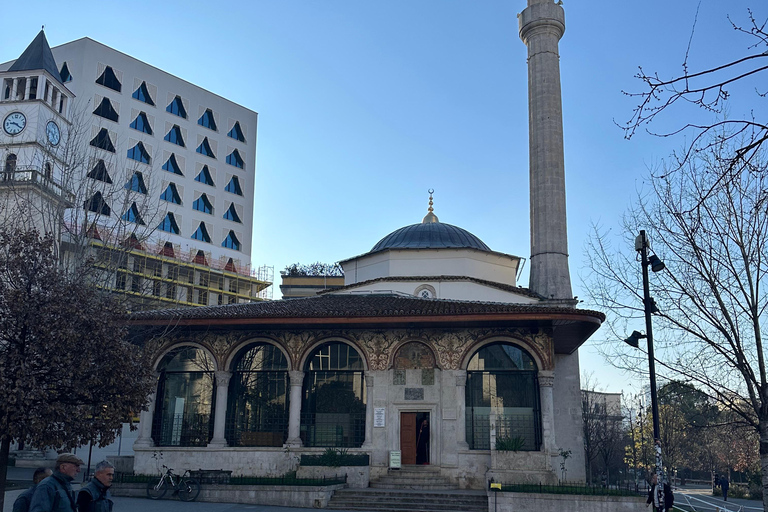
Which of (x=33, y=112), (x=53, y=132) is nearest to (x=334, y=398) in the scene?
(x=33, y=112)

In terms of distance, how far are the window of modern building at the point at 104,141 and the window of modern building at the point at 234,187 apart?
10.8 meters

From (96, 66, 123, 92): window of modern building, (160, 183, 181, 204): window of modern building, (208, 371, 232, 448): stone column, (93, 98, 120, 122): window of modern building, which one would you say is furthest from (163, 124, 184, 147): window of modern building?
(208, 371, 232, 448): stone column

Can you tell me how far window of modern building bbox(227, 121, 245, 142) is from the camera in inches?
2149

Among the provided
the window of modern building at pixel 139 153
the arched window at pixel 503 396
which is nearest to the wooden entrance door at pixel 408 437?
the arched window at pixel 503 396

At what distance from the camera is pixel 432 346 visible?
20438 mm

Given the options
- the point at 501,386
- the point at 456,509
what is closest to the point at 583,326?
the point at 501,386

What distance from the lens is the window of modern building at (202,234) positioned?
50.6 meters

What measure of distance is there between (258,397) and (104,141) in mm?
29529

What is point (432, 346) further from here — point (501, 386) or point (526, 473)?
point (526, 473)

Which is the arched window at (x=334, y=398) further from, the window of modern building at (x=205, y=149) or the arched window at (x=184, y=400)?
the window of modern building at (x=205, y=149)

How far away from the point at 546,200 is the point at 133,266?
27.7 m

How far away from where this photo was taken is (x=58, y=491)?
5438mm

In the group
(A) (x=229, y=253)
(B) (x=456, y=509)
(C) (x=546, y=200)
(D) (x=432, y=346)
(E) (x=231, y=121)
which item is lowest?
(B) (x=456, y=509)

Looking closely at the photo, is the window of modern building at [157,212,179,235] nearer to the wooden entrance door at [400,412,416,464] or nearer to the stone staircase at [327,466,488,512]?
the wooden entrance door at [400,412,416,464]
